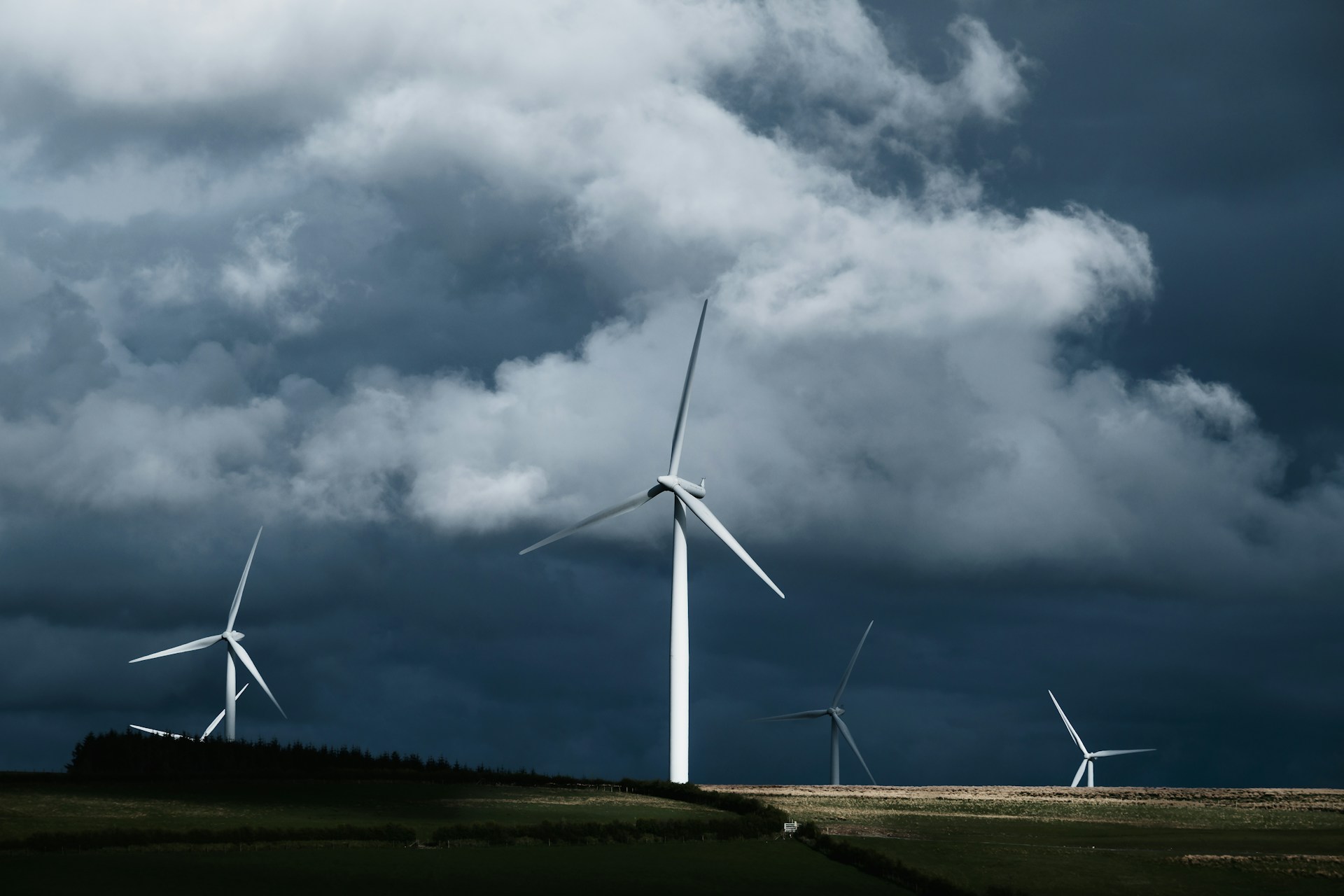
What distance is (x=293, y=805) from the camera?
270 feet

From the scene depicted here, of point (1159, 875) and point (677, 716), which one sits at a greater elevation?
point (677, 716)

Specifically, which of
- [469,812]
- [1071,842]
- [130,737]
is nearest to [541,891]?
[469,812]

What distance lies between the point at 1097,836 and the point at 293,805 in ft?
156

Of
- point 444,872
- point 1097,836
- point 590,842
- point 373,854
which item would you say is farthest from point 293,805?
point 1097,836

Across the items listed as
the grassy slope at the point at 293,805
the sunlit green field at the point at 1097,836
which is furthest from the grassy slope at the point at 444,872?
the grassy slope at the point at 293,805

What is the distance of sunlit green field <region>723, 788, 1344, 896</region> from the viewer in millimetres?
59281

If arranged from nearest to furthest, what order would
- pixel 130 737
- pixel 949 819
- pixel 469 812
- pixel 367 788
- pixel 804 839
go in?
pixel 804 839 < pixel 469 812 < pixel 949 819 < pixel 367 788 < pixel 130 737

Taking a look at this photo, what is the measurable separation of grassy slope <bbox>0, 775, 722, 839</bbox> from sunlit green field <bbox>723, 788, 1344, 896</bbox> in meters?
14.1

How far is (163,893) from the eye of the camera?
49.8m

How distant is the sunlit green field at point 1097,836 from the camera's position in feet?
194

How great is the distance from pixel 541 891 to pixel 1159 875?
1095 inches

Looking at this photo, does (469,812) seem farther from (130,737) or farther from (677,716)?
(130,737)

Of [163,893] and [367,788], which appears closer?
[163,893]

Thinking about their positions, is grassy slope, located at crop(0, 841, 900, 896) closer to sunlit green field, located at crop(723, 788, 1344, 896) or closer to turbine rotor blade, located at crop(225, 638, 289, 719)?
sunlit green field, located at crop(723, 788, 1344, 896)
